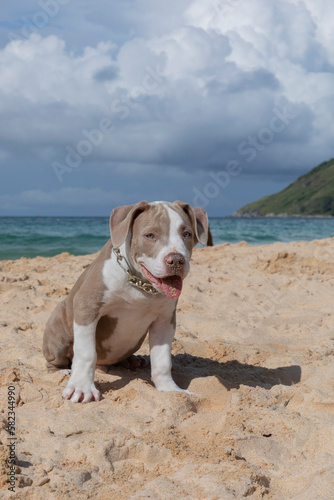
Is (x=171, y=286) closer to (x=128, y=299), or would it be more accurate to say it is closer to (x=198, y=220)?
(x=128, y=299)

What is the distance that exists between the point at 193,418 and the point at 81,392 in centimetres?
81

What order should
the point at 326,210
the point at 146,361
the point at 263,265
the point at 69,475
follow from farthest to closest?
the point at 326,210, the point at 263,265, the point at 146,361, the point at 69,475

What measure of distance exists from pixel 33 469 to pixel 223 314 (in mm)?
3896

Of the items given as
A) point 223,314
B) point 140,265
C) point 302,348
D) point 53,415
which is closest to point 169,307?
point 140,265

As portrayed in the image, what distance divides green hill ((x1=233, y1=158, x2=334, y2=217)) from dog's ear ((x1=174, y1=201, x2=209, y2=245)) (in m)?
119

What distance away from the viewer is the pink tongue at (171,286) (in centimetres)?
312

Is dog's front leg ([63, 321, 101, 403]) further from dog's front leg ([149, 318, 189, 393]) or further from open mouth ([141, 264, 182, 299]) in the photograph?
open mouth ([141, 264, 182, 299])

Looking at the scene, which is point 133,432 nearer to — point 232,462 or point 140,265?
point 232,462

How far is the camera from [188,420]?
299 cm

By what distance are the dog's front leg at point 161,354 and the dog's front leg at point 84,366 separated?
486 millimetres

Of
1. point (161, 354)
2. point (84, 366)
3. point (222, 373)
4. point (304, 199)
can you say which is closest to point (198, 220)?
Answer: point (161, 354)

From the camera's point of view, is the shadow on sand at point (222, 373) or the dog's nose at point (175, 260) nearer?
the dog's nose at point (175, 260)

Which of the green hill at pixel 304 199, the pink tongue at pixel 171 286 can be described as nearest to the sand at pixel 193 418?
the pink tongue at pixel 171 286

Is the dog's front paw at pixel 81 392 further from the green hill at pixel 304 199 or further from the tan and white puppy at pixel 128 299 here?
the green hill at pixel 304 199
